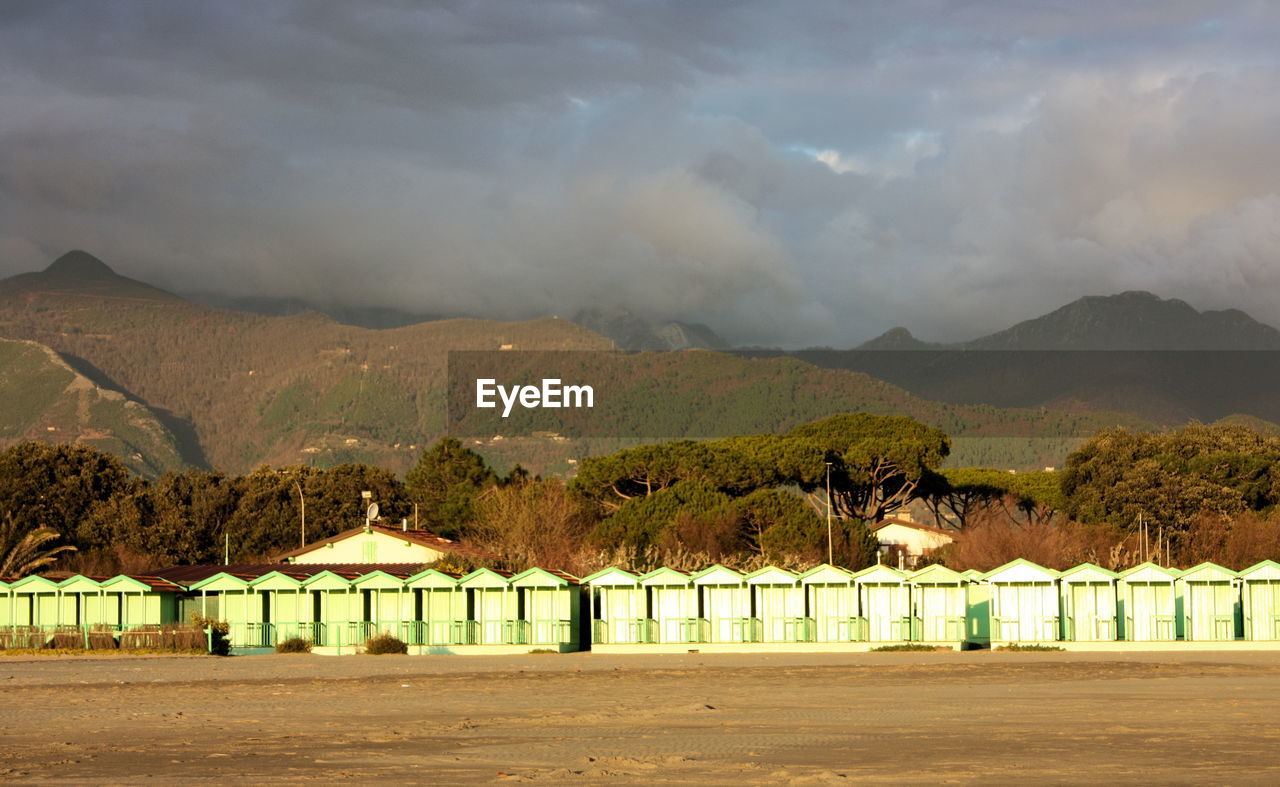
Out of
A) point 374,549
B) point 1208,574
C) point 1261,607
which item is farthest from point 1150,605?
point 374,549

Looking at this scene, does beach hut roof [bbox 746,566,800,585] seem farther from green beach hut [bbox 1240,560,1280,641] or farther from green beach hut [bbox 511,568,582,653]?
green beach hut [bbox 1240,560,1280,641]

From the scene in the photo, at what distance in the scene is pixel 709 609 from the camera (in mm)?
47375

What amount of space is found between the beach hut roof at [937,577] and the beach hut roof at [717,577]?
4.90 metres

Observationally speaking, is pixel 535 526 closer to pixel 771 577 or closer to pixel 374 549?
pixel 374 549

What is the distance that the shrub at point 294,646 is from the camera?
155ft

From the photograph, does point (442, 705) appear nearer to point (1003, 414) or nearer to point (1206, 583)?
point (1206, 583)

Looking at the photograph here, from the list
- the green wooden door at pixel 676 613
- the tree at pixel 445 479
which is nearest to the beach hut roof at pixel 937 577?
the green wooden door at pixel 676 613

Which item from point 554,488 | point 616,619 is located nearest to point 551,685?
point 616,619

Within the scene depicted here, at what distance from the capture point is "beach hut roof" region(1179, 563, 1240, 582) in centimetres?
4578

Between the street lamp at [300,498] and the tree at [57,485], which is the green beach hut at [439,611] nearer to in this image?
the street lamp at [300,498]

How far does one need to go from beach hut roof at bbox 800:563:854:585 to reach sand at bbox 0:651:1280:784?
24.3ft

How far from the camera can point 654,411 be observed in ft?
514

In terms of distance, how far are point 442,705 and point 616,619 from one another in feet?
64.1

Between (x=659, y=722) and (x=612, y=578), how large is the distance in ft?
74.8
